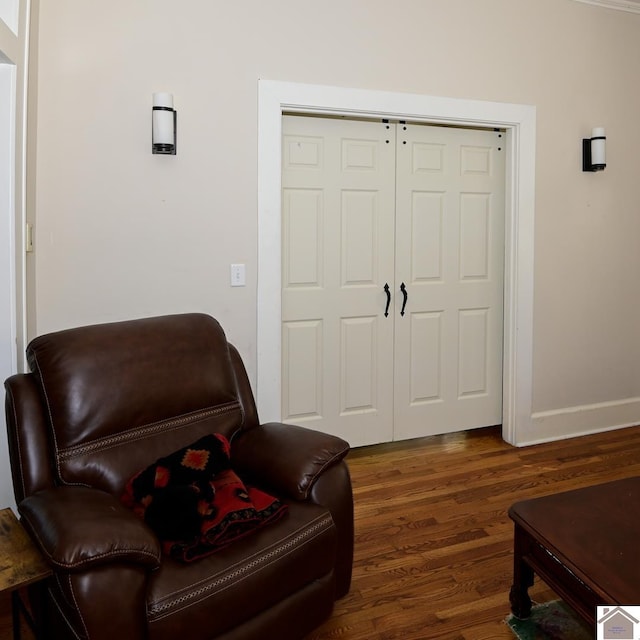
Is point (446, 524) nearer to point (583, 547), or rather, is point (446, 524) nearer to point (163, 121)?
point (583, 547)

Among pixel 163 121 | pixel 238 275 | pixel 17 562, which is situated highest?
pixel 163 121

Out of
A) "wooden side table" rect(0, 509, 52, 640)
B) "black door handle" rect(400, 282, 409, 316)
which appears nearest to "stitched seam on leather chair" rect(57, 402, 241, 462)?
"wooden side table" rect(0, 509, 52, 640)

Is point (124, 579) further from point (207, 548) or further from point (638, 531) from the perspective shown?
point (638, 531)

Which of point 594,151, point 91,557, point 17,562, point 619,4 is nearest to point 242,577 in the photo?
point 91,557

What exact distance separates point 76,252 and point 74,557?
1.66m

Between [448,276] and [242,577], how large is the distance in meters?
2.42

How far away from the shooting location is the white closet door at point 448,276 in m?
3.29

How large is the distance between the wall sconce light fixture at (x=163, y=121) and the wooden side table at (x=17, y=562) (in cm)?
172

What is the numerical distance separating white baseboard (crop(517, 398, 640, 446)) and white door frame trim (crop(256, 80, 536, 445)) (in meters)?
0.08

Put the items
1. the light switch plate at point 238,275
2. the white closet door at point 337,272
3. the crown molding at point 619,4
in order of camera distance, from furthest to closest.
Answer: the crown molding at point 619,4 → the white closet door at point 337,272 → the light switch plate at point 238,275

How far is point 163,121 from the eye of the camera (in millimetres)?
2527

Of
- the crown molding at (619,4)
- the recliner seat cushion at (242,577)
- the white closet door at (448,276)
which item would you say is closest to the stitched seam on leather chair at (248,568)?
the recliner seat cushion at (242,577)

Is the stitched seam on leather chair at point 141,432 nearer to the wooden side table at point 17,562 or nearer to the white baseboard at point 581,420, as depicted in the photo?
the wooden side table at point 17,562

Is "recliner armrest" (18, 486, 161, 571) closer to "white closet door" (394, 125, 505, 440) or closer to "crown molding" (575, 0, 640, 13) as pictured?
"white closet door" (394, 125, 505, 440)
